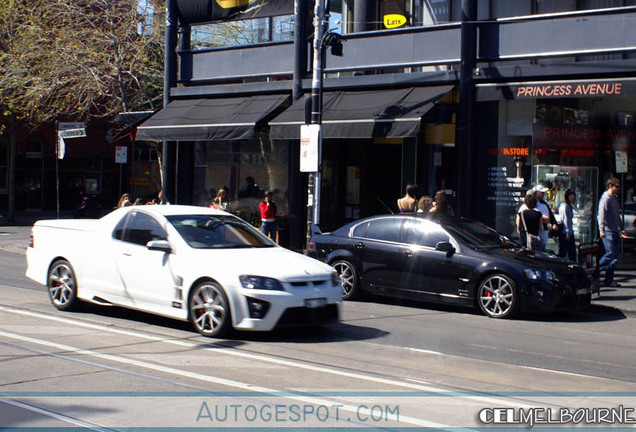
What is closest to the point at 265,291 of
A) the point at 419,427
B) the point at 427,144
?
the point at 419,427

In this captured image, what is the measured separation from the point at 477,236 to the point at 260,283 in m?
4.87

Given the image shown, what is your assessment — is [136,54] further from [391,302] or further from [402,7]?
[391,302]

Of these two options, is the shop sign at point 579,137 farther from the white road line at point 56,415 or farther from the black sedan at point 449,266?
the white road line at point 56,415

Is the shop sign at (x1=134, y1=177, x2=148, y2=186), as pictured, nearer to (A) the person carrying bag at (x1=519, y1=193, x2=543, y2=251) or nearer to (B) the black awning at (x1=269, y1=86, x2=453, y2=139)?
(B) the black awning at (x1=269, y1=86, x2=453, y2=139)

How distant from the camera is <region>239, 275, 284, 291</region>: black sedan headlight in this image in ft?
29.8

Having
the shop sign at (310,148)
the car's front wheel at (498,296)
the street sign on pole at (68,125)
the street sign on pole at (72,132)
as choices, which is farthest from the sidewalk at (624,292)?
the street sign on pole at (68,125)

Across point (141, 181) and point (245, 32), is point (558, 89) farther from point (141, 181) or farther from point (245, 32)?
point (141, 181)

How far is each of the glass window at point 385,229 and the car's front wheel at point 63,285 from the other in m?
4.93

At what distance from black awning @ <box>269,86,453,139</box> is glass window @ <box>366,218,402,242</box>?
3600 mm

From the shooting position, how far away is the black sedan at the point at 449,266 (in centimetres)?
1165

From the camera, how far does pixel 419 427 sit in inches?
228

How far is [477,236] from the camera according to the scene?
12727 mm

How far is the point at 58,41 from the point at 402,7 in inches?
458

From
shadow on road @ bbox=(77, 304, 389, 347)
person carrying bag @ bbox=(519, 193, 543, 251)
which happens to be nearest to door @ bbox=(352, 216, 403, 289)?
shadow on road @ bbox=(77, 304, 389, 347)
